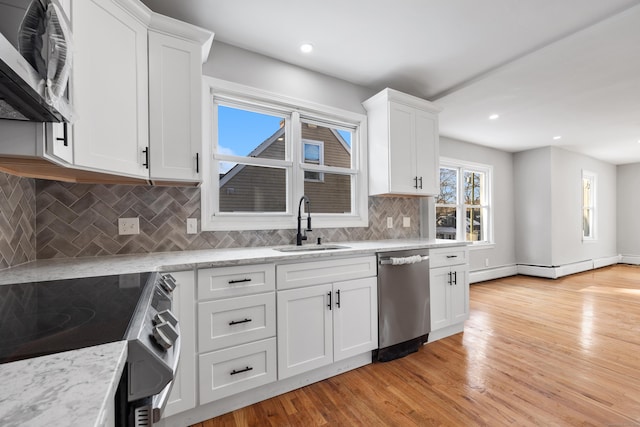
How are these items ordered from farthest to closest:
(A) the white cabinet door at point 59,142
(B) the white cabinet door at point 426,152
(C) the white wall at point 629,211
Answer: (C) the white wall at point 629,211 → (B) the white cabinet door at point 426,152 → (A) the white cabinet door at point 59,142

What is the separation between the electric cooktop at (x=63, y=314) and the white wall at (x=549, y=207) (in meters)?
6.52

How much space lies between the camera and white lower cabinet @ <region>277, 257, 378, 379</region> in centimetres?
187

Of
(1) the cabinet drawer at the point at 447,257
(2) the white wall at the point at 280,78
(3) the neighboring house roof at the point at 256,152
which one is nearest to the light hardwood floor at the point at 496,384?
(1) the cabinet drawer at the point at 447,257

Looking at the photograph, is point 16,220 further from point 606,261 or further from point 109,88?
point 606,261

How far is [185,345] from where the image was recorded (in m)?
1.55

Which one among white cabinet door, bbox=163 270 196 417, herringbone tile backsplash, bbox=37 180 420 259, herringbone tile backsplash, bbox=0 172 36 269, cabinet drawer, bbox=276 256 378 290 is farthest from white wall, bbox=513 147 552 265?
herringbone tile backsplash, bbox=0 172 36 269

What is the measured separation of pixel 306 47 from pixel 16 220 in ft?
7.40

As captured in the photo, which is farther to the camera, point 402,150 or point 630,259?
point 630,259

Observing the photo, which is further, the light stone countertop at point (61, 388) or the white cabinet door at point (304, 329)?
the white cabinet door at point (304, 329)

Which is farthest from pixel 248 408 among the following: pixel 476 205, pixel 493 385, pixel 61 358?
pixel 476 205

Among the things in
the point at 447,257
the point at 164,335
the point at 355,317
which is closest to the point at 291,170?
the point at 355,317

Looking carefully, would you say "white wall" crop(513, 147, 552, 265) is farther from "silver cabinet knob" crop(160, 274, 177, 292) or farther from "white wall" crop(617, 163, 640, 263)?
"silver cabinet knob" crop(160, 274, 177, 292)

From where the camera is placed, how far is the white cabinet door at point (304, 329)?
1.86 m

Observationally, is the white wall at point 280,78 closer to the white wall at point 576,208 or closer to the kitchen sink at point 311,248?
the kitchen sink at point 311,248
